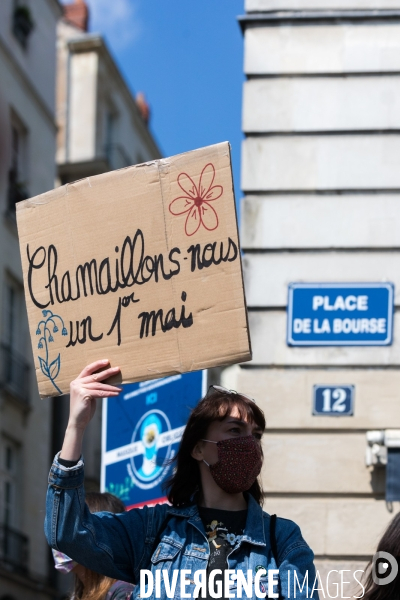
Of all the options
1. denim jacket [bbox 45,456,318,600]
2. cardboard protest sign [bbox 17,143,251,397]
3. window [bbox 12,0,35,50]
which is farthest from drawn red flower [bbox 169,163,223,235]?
window [bbox 12,0,35,50]

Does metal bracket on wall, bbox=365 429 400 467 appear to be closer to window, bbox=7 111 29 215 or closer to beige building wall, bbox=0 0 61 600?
beige building wall, bbox=0 0 61 600

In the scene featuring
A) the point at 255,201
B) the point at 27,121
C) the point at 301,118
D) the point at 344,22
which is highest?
the point at 27,121

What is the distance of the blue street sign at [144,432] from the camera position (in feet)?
22.2

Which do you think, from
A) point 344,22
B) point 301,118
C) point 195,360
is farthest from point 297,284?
point 195,360

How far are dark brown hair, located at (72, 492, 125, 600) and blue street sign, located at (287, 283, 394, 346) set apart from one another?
392 cm

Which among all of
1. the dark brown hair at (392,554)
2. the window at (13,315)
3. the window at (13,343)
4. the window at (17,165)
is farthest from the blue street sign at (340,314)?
the window at (17,165)

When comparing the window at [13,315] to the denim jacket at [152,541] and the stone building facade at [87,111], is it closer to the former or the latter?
the stone building facade at [87,111]

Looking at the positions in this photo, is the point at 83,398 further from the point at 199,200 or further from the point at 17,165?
the point at 17,165

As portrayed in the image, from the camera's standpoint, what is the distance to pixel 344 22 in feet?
31.0

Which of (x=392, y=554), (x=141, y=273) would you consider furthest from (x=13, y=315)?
(x=392, y=554)

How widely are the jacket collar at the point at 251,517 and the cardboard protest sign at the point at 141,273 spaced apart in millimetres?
472

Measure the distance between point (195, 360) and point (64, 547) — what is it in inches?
30.3

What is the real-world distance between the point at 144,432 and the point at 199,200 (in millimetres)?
3165

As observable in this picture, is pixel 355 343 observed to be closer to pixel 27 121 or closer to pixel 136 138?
pixel 27 121
